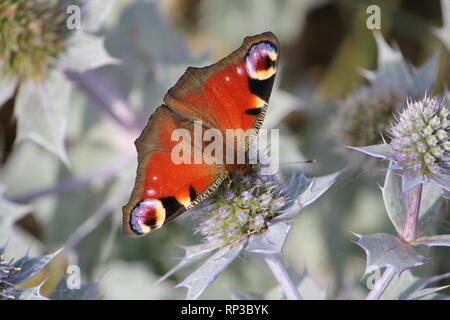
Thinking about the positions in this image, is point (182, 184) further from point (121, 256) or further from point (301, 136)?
point (301, 136)

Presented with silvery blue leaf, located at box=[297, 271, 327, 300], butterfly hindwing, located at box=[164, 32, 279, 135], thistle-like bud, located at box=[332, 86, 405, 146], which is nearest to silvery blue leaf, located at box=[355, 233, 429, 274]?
silvery blue leaf, located at box=[297, 271, 327, 300]

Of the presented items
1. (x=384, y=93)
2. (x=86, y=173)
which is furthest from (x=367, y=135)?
(x=86, y=173)

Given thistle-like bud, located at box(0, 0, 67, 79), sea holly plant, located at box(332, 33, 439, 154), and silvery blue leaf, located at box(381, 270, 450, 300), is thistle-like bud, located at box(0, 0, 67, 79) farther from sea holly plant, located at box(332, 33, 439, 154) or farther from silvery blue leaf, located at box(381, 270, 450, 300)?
silvery blue leaf, located at box(381, 270, 450, 300)

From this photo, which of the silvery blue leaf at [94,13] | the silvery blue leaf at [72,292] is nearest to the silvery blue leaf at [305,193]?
the silvery blue leaf at [72,292]

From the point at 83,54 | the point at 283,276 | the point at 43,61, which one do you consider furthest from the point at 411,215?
the point at 43,61

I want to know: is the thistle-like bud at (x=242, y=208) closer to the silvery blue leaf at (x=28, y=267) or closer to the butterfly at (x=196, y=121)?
the butterfly at (x=196, y=121)
